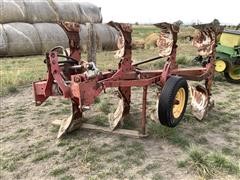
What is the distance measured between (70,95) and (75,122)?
45.8 inches

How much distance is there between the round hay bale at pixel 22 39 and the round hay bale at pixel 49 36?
0.24 meters

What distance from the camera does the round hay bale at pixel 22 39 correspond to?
49.8 feet

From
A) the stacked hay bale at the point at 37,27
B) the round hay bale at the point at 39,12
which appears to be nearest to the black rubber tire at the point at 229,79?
the stacked hay bale at the point at 37,27

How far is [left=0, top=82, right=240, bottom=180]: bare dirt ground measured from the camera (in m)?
4.27

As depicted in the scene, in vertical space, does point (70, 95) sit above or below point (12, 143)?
above

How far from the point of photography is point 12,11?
1620 cm

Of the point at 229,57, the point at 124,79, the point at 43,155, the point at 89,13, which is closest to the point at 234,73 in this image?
the point at 229,57

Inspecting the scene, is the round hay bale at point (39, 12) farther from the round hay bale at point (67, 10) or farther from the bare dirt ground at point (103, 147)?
the bare dirt ground at point (103, 147)

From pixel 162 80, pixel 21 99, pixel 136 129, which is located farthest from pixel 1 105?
pixel 162 80

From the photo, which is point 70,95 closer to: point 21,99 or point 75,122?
point 75,122

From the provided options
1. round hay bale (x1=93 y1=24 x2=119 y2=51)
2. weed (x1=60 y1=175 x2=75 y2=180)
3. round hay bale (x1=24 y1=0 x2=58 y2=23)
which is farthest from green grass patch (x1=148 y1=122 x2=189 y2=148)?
round hay bale (x1=93 y1=24 x2=119 y2=51)

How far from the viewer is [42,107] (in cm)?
683

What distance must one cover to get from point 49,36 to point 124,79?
463 inches

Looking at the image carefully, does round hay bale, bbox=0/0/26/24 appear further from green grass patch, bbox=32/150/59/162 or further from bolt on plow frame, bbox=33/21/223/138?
green grass patch, bbox=32/150/59/162
